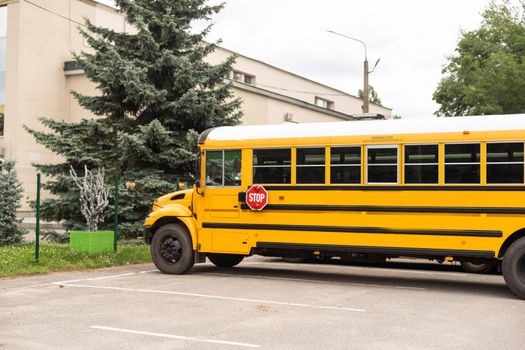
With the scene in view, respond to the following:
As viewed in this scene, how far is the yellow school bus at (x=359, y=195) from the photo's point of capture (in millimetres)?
10359

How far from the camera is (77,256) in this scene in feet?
46.3

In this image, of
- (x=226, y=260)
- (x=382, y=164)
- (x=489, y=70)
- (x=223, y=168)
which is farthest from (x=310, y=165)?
(x=489, y=70)

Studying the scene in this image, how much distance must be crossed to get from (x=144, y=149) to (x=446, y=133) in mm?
9631

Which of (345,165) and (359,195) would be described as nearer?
(359,195)

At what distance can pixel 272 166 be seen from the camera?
12.1 metres

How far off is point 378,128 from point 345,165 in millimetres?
834

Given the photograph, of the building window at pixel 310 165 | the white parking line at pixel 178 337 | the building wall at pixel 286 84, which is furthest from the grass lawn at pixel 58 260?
the building wall at pixel 286 84

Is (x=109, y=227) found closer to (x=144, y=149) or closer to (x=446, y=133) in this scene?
(x=144, y=149)

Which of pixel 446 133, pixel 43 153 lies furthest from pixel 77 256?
pixel 43 153

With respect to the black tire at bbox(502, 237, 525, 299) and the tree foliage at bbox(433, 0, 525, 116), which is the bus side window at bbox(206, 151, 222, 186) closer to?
the black tire at bbox(502, 237, 525, 299)

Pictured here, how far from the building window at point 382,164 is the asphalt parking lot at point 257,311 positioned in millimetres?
1821

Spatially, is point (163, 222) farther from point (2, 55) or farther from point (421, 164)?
point (2, 55)

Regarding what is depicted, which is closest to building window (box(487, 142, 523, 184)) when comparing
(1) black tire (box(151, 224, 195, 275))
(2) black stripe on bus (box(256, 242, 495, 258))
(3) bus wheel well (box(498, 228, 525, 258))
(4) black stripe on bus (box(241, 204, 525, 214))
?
(4) black stripe on bus (box(241, 204, 525, 214))

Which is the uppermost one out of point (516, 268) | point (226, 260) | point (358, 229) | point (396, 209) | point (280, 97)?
point (280, 97)
